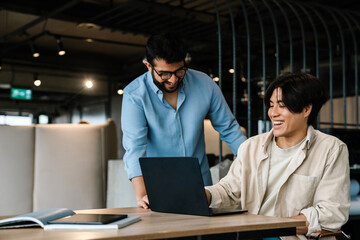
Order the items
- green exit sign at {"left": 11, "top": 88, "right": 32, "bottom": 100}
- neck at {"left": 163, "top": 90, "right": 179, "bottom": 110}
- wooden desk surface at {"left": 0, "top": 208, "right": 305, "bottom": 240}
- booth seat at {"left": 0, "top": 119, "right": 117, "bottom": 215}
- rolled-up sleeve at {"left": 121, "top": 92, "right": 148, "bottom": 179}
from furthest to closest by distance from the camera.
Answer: green exit sign at {"left": 11, "top": 88, "right": 32, "bottom": 100} < booth seat at {"left": 0, "top": 119, "right": 117, "bottom": 215} < neck at {"left": 163, "top": 90, "right": 179, "bottom": 110} < rolled-up sleeve at {"left": 121, "top": 92, "right": 148, "bottom": 179} < wooden desk surface at {"left": 0, "top": 208, "right": 305, "bottom": 240}

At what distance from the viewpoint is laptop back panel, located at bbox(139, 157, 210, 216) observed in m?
1.71

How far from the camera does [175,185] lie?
5.82ft

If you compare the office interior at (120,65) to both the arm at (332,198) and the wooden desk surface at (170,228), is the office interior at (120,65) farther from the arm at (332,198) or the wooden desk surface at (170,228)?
the wooden desk surface at (170,228)

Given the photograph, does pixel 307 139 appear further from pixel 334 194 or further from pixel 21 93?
pixel 21 93

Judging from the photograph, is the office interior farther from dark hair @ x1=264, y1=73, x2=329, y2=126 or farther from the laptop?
the laptop

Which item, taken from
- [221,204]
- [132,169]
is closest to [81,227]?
[221,204]

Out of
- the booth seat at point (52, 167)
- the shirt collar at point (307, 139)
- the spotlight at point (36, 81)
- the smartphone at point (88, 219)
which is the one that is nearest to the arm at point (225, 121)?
the shirt collar at point (307, 139)

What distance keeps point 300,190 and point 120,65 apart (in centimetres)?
1084

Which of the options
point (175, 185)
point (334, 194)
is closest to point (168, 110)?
point (175, 185)

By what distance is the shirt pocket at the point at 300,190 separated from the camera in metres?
1.98

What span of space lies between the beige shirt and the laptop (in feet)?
0.98

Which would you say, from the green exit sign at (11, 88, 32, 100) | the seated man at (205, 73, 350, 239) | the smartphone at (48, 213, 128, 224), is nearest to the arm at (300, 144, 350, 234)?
the seated man at (205, 73, 350, 239)

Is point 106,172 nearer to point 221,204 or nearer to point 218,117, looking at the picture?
point 218,117

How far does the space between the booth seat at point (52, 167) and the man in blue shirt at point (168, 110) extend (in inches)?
58.3
